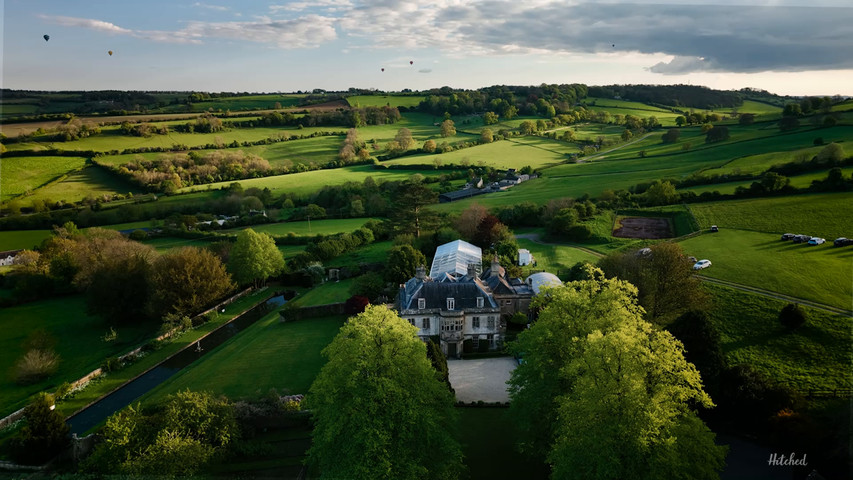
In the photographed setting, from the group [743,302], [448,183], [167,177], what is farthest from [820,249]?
[167,177]

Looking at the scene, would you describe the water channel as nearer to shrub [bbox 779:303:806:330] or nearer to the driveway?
the driveway

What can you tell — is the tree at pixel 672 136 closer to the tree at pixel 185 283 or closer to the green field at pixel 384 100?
the green field at pixel 384 100

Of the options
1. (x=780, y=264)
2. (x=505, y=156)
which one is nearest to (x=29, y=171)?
(x=505, y=156)

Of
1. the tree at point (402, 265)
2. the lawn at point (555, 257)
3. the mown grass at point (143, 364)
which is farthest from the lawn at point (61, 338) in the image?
the lawn at point (555, 257)

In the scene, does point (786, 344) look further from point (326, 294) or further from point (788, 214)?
point (326, 294)

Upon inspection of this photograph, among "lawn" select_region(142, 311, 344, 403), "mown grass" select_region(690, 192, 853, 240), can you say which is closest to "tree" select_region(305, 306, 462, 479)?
"lawn" select_region(142, 311, 344, 403)
